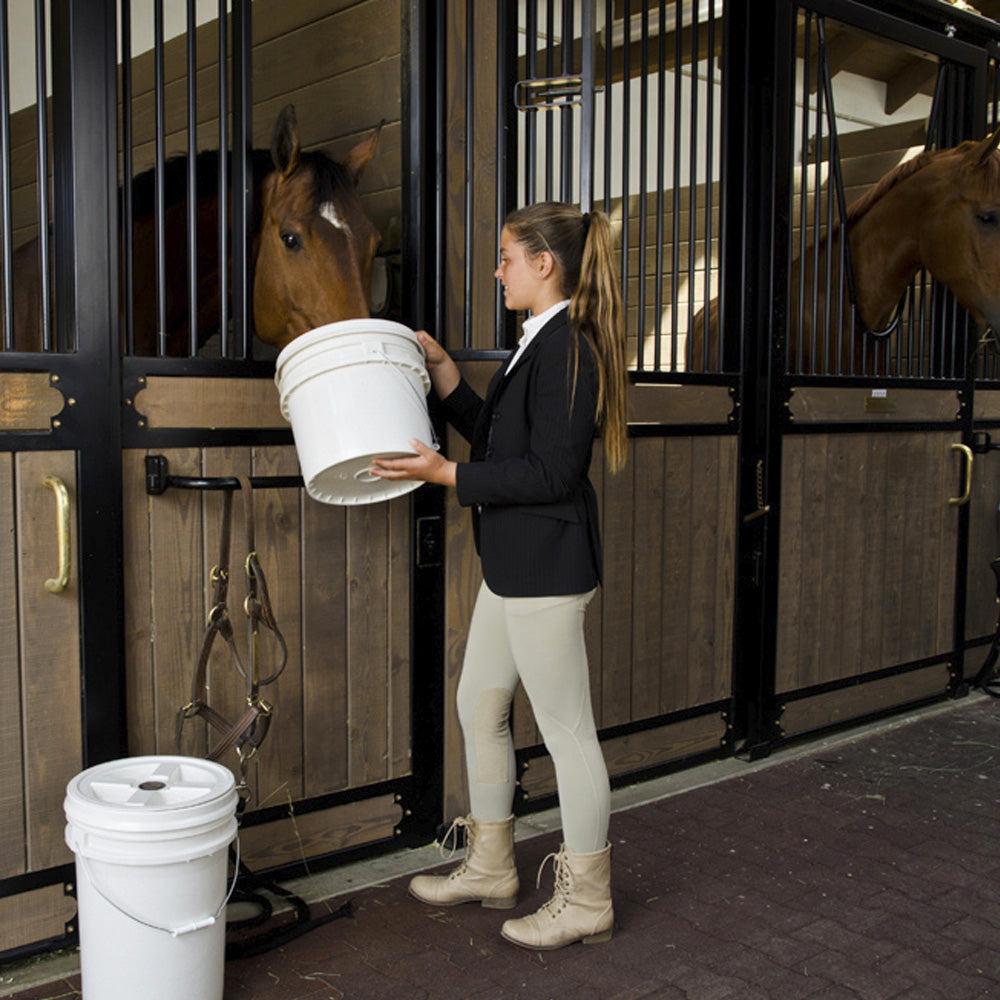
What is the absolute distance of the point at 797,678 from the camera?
374 centimetres

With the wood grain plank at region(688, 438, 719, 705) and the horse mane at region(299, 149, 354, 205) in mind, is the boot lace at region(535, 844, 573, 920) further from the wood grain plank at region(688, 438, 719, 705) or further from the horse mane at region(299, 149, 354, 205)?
the horse mane at region(299, 149, 354, 205)

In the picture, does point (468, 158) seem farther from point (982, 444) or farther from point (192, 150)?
point (982, 444)

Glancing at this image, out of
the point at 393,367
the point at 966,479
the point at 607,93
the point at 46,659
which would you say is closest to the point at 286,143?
the point at 393,367

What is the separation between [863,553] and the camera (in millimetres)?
3951

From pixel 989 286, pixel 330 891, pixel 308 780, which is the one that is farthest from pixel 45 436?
pixel 989 286

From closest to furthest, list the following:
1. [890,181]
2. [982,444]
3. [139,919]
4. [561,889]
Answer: [139,919] < [561,889] < [890,181] < [982,444]

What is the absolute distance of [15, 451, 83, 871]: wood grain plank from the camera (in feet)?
6.96

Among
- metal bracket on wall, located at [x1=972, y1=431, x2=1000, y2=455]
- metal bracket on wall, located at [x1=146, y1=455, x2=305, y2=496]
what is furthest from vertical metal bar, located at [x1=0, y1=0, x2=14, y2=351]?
metal bracket on wall, located at [x1=972, y1=431, x2=1000, y2=455]

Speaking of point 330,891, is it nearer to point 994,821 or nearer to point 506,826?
point 506,826

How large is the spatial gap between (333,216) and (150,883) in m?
1.47

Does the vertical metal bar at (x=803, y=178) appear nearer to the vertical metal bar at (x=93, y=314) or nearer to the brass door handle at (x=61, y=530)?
the vertical metal bar at (x=93, y=314)

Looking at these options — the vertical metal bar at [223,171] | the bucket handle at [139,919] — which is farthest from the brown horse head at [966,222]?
the bucket handle at [139,919]

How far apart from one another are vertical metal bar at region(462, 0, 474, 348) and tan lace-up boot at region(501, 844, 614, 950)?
4.38ft

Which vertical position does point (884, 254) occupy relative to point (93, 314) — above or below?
above
